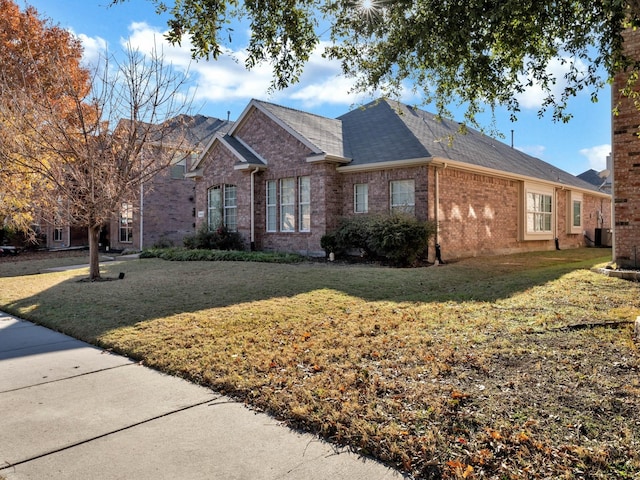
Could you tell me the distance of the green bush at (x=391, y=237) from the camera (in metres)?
13.5

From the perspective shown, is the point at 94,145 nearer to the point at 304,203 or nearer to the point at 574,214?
the point at 304,203

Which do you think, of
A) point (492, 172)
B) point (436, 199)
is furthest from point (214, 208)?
point (492, 172)

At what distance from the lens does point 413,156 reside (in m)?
14.9

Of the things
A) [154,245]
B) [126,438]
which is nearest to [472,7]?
[126,438]

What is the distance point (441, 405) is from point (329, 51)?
6.05 metres

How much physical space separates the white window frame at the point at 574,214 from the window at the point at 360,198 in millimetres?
13772

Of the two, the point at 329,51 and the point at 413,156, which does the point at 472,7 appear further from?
the point at 413,156

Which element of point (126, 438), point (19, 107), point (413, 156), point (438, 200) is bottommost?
point (126, 438)

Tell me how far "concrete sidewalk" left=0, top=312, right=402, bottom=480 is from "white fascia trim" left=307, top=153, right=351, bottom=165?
39.7 ft

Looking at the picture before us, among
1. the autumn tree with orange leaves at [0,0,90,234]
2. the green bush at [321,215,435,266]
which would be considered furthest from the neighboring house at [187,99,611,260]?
the autumn tree with orange leaves at [0,0,90,234]

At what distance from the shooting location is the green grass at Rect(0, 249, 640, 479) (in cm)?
303

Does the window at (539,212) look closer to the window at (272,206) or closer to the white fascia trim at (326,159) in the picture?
the white fascia trim at (326,159)

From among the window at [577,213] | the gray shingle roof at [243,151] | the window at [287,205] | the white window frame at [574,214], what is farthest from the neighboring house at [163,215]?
the window at [577,213]

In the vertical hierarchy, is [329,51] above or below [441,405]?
above
